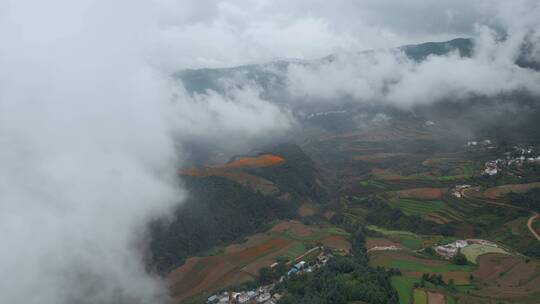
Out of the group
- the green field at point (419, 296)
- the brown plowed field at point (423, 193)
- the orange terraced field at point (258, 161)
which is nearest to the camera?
the green field at point (419, 296)

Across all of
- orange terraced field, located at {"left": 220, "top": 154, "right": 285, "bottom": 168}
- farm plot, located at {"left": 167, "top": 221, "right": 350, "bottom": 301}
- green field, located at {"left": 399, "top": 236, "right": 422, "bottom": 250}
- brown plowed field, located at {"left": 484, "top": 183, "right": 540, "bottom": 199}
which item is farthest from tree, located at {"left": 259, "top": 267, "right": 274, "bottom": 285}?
orange terraced field, located at {"left": 220, "top": 154, "right": 285, "bottom": 168}

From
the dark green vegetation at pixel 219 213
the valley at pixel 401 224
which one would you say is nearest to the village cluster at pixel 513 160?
the valley at pixel 401 224

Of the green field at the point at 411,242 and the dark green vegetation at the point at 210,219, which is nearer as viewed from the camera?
the green field at the point at 411,242

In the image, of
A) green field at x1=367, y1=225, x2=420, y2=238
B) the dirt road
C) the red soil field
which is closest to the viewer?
the red soil field

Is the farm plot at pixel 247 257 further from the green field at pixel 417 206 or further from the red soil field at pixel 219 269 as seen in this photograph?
the green field at pixel 417 206

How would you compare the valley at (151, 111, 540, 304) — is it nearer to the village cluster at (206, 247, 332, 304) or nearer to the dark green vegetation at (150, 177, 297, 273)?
the dark green vegetation at (150, 177, 297, 273)

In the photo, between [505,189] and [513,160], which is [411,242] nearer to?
[505,189]

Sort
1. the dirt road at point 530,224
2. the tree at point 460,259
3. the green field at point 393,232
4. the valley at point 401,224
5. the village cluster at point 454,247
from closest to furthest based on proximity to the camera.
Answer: the valley at point 401,224
the tree at point 460,259
the village cluster at point 454,247
the dirt road at point 530,224
the green field at point 393,232
